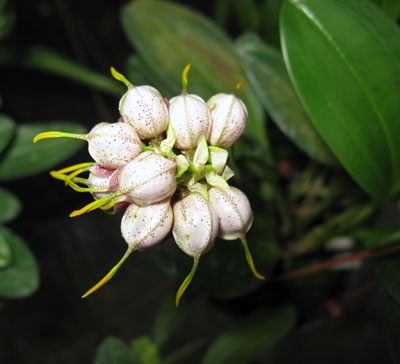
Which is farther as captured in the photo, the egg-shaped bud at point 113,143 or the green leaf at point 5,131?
the green leaf at point 5,131

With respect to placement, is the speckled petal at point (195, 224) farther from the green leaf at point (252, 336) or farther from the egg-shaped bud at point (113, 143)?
the green leaf at point (252, 336)

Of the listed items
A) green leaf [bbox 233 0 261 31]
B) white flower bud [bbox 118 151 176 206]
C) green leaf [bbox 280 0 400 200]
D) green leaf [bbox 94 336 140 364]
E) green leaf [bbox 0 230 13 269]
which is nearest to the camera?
white flower bud [bbox 118 151 176 206]

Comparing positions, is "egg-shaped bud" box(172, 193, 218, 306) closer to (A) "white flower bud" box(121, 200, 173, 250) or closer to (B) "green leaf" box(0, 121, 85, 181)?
(A) "white flower bud" box(121, 200, 173, 250)

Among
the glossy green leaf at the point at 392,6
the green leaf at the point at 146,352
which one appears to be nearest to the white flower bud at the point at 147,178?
the glossy green leaf at the point at 392,6

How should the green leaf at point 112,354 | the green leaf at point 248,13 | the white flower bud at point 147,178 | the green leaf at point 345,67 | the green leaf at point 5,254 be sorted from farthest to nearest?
the green leaf at point 248,13 < the green leaf at point 112,354 < the green leaf at point 5,254 < the green leaf at point 345,67 < the white flower bud at point 147,178

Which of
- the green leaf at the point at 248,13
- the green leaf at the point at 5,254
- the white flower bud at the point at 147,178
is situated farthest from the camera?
the green leaf at the point at 248,13

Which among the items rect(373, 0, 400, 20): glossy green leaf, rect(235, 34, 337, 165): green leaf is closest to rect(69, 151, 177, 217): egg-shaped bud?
rect(235, 34, 337, 165): green leaf

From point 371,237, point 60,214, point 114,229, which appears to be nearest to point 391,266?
point 371,237

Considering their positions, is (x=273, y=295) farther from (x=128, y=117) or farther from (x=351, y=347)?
(x=128, y=117)
